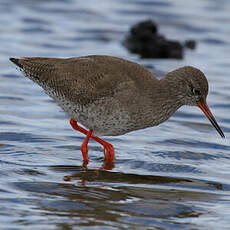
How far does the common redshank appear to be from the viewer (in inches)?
319

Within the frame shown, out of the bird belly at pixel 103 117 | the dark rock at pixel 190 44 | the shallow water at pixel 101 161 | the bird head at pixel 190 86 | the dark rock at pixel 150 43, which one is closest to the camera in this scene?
the shallow water at pixel 101 161

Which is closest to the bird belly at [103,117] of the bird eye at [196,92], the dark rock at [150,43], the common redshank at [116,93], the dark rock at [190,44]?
the common redshank at [116,93]

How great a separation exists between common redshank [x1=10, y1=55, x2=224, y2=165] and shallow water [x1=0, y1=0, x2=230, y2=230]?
61 cm

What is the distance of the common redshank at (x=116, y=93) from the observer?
8.10m

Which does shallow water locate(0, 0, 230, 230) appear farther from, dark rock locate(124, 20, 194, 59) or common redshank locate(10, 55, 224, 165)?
common redshank locate(10, 55, 224, 165)

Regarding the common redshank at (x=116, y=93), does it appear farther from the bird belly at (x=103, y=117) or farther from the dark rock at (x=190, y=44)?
the dark rock at (x=190, y=44)

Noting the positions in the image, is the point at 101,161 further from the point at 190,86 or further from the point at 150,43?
the point at 150,43

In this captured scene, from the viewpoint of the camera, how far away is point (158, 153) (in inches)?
349

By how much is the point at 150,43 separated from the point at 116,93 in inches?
290

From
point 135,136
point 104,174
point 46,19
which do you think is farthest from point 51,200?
point 46,19

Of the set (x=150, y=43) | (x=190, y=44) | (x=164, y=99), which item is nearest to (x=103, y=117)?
(x=164, y=99)

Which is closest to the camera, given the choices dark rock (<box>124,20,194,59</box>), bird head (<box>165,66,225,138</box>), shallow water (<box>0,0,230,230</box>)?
shallow water (<box>0,0,230,230</box>)

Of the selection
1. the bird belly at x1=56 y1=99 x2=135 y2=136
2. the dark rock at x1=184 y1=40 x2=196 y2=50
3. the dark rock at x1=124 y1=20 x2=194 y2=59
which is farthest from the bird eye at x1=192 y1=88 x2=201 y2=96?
the dark rock at x1=184 y1=40 x2=196 y2=50

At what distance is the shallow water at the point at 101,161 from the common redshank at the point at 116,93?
61cm
